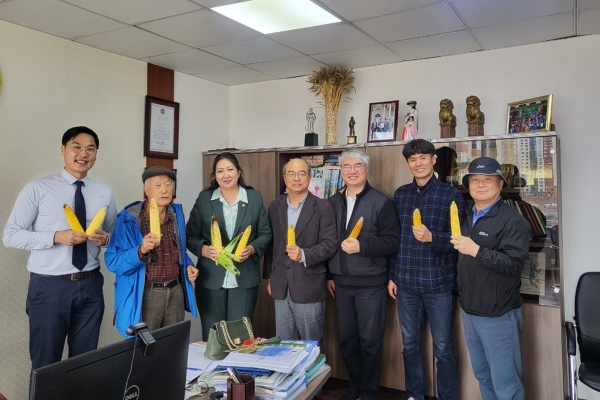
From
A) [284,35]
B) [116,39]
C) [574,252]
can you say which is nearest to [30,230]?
[116,39]

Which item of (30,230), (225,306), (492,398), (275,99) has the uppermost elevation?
(275,99)

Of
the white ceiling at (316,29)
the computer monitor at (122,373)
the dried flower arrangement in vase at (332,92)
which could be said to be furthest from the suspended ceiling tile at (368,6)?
the computer monitor at (122,373)

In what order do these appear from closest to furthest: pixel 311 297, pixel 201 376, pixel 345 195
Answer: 1. pixel 201 376
2. pixel 311 297
3. pixel 345 195

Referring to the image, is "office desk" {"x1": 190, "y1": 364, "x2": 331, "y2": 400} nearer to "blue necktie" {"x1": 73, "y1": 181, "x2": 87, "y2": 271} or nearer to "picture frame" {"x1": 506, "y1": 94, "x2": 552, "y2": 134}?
"blue necktie" {"x1": 73, "y1": 181, "x2": 87, "y2": 271}

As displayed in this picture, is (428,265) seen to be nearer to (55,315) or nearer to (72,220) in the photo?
(72,220)

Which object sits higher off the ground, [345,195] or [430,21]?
[430,21]

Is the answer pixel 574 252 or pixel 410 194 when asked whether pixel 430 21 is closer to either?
pixel 410 194

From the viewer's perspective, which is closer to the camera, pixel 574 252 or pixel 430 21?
pixel 430 21

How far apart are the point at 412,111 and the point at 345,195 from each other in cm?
104

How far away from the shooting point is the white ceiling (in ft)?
8.87

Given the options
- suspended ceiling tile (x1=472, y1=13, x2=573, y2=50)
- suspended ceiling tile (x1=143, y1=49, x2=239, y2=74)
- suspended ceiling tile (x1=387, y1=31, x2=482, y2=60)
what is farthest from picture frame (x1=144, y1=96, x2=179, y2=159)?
suspended ceiling tile (x1=472, y1=13, x2=573, y2=50)

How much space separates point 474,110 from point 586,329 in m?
1.61

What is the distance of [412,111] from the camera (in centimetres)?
368

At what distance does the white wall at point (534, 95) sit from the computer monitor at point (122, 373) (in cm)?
305
